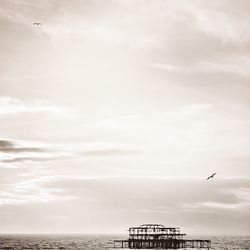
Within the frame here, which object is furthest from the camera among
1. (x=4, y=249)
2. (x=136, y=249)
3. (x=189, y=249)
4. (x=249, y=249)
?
(x=249, y=249)

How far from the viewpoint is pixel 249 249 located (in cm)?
13938

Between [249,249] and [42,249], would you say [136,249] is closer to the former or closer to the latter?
[42,249]

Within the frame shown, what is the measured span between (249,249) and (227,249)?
8.68 m

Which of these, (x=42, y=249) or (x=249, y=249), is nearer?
(x=42, y=249)

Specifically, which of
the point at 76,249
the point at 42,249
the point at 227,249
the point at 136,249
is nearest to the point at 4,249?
the point at 42,249

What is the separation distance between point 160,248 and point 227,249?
3764 centimetres

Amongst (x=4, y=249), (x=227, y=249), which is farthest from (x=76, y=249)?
(x=227, y=249)

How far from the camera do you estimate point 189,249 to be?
110 meters

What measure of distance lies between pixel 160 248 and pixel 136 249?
18.4ft

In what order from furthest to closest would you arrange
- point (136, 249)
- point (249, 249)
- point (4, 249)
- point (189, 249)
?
point (249, 249)
point (4, 249)
point (189, 249)
point (136, 249)

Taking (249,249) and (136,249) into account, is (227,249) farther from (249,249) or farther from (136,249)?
(136,249)

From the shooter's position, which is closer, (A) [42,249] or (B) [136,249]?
(B) [136,249]

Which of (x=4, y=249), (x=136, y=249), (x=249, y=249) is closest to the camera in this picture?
(x=136, y=249)

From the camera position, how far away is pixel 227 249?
135m
